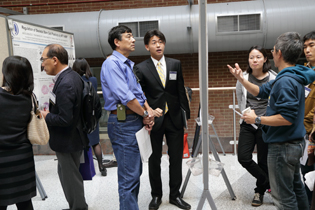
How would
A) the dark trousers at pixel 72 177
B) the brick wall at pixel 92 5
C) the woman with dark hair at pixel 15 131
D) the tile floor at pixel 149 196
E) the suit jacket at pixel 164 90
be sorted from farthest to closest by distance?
1. the brick wall at pixel 92 5
2. the tile floor at pixel 149 196
3. the suit jacket at pixel 164 90
4. the dark trousers at pixel 72 177
5. the woman with dark hair at pixel 15 131

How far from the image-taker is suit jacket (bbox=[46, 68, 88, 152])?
1.93 metres

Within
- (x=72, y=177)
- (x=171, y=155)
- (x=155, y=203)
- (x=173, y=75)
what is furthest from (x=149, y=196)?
(x=173, y=75)

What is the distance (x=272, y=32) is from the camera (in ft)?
13.7

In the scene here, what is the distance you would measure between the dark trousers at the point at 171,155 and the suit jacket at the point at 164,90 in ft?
0.21

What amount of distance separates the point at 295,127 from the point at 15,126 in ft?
5.82

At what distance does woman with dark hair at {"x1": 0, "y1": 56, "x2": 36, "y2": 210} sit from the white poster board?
41.4 inches

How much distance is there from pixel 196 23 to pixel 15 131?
3.39 meters

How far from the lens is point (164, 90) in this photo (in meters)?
2.40

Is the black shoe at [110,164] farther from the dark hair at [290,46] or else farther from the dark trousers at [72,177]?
the dark hair at [290,46]

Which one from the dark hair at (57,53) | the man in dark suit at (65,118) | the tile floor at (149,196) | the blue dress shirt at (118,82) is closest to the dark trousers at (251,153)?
the tile floor at (149,196)

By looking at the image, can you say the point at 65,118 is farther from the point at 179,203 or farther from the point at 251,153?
the point at 251,153

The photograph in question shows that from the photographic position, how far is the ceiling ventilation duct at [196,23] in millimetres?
4129

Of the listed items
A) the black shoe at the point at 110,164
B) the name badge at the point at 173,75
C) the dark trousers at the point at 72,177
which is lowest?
the black shoe at the point at 110,164

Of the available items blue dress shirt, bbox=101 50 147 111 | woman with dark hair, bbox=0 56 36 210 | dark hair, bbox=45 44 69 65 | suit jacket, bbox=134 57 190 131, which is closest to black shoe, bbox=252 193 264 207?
suit jacket, bbox=134 57 190 131
